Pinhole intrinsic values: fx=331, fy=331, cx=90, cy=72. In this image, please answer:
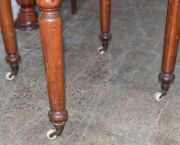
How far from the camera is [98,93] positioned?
1.07m

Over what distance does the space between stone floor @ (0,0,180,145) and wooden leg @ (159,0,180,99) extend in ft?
0.31

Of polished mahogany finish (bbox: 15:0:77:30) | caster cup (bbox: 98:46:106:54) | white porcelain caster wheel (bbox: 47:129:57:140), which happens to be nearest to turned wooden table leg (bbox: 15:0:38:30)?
polished mahogany finish (bbox: 15:0:77:30)

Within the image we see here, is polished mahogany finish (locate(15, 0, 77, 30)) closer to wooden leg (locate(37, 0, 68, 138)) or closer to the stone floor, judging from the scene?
the stone floor

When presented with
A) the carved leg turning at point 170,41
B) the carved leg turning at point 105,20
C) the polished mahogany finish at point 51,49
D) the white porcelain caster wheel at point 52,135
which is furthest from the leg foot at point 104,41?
the white porcelain caster wheel at point 52,135

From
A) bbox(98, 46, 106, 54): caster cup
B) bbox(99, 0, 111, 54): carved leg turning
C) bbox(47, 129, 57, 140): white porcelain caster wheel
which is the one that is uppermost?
bbox(99, 0, 111, 54): carved leg turning

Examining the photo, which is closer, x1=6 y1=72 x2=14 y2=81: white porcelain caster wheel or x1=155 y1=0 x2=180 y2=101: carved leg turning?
x1=155 y1=0 x2=180 y2=101: carved leg turning

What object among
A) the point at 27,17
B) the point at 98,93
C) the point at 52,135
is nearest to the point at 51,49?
the point at 52,135

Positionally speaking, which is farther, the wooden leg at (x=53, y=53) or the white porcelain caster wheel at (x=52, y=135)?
the white porcelain caster wheel at (x=52, y=135)

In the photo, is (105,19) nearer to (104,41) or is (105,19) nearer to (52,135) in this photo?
(104,41)

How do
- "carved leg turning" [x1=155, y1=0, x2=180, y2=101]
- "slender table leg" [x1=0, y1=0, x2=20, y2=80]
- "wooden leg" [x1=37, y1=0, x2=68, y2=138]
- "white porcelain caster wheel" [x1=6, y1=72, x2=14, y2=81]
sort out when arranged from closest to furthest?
"wooden leg" [x1=37, y1=0, x2=68, y2=138] → "carved leg turning" [x1=155, y1=0, x2=180, y2=101] → "slender table leg" [x1=0, y1=0, x2=20, y2=80] → "white porcelain caster wheel" [x1=6, y1=72, x2=14, y2=81]

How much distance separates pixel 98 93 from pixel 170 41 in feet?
0.96

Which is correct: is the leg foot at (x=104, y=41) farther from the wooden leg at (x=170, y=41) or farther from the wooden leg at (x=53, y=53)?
the wooden leg at (x=53, y=53)

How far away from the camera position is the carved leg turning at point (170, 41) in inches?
34.0

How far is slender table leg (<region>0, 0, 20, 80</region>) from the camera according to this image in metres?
0.97
